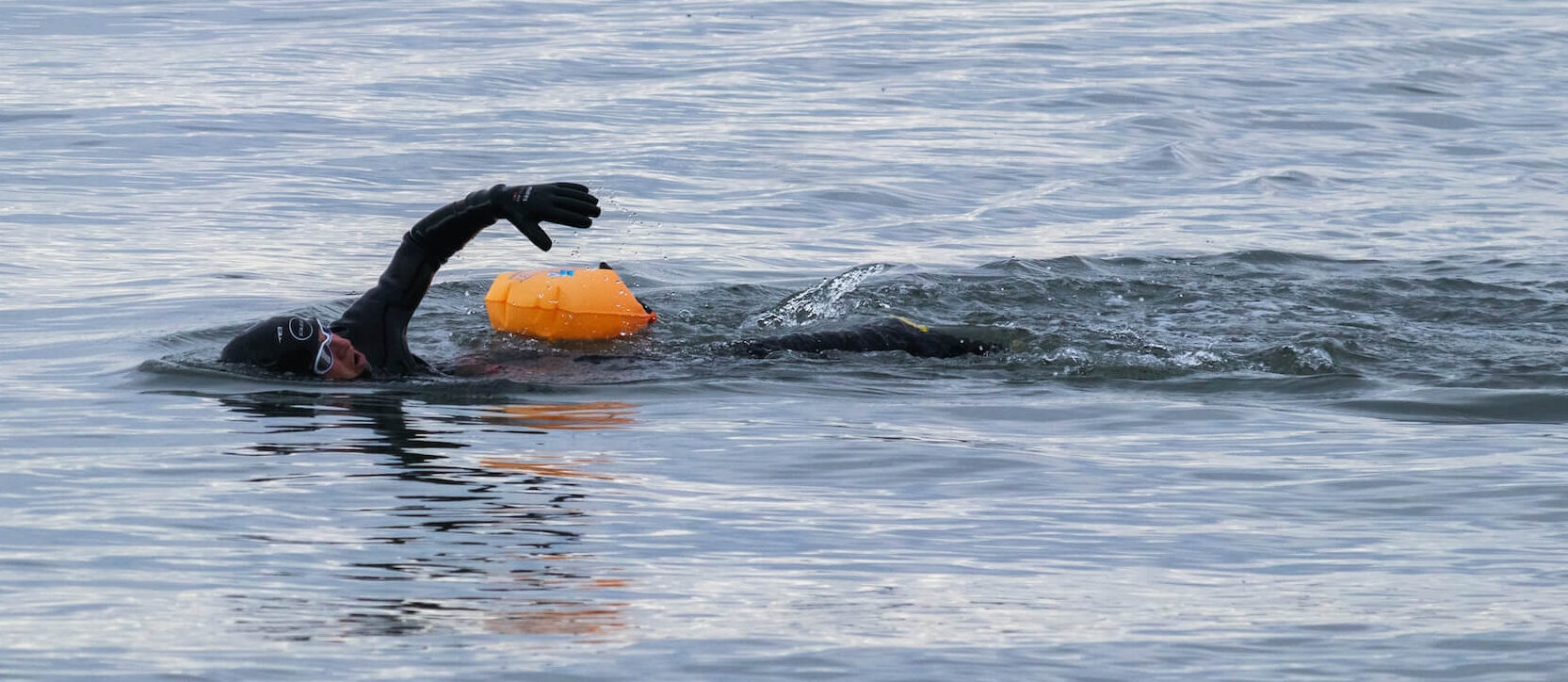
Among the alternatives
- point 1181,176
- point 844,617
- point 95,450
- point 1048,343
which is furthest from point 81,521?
point 1181,176

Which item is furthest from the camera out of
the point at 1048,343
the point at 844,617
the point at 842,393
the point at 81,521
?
the point at 1048,343

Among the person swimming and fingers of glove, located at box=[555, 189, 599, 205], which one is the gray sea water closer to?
the person swimming

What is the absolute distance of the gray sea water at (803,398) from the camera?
5.24 m

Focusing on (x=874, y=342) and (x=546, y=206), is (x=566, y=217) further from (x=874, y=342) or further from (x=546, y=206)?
(x=874, y=342)

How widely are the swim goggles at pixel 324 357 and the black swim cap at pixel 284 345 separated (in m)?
0.01

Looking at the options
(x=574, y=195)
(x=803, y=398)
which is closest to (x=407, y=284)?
(x=574, y=195)

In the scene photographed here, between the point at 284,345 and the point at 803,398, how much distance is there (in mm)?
2268

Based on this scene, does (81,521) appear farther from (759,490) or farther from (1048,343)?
(1048,343)

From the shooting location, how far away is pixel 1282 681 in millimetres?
4812

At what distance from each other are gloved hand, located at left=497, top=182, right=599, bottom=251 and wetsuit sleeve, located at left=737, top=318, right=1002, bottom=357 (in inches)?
56.2

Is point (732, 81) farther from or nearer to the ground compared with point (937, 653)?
farther from the ground

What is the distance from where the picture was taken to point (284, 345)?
841 cm

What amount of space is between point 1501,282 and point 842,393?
4.90 metres

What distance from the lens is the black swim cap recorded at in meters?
8.41
